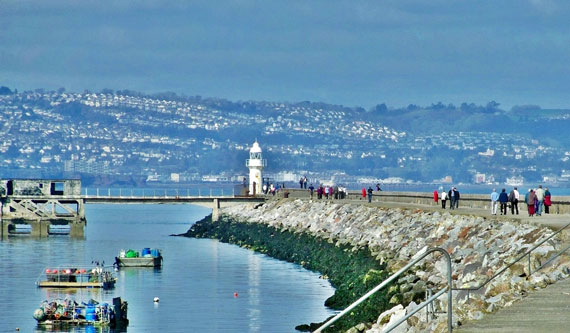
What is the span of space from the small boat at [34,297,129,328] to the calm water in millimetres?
444

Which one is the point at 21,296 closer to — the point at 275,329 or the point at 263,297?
the point at 263,297

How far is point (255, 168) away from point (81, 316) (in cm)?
5913

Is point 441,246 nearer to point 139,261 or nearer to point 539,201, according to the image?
point 539,201

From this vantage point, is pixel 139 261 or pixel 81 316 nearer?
pixel 81 316

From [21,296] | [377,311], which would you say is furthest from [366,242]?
[377,311]

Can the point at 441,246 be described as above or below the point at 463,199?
below

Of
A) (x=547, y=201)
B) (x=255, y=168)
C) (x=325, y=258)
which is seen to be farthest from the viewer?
(x=255, y=168)

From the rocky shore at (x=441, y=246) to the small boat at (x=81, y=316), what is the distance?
7495 mm

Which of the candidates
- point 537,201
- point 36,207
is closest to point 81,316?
point 537,201

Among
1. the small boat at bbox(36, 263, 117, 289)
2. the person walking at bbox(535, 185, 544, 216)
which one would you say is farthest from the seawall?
the small boat at bbox(36, 263, 117, 289)

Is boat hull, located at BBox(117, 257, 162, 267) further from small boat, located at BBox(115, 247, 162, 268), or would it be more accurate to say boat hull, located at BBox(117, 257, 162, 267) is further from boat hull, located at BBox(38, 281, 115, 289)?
boat hull, located at BBox(38, 281, 115, 289)

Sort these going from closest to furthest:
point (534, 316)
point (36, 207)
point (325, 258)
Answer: point (534, 316)
point (325, 258)
point (36, 207)

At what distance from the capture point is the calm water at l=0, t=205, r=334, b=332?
116ft

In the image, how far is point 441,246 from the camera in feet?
117
